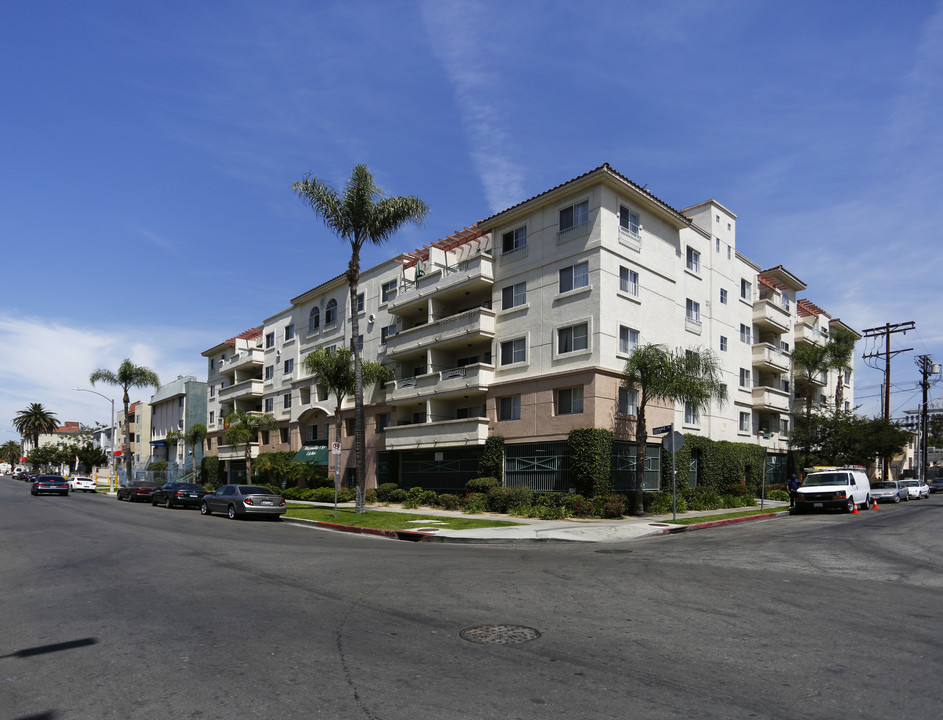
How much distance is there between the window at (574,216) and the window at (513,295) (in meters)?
3.48

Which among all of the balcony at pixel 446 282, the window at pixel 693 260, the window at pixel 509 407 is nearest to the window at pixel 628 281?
the window at pixel 693 260

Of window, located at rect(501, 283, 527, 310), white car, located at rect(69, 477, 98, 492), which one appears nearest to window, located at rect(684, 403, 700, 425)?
window, located at rect(501, 283, 527, 310)

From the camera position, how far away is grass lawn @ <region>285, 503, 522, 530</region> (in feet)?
74.7

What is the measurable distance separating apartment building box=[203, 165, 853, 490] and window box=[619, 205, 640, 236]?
0.10 meters

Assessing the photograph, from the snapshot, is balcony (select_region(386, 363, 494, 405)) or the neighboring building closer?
balcony (select_region(386, 363, 494, 405))

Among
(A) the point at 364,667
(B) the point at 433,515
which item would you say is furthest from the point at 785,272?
(A) the point at 364,667

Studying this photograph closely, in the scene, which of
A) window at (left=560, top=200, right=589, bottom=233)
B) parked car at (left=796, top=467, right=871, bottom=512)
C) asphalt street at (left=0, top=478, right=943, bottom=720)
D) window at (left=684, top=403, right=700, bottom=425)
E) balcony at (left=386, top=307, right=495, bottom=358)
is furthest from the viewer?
window at (left=684, top=403, right=700, bottom=425)

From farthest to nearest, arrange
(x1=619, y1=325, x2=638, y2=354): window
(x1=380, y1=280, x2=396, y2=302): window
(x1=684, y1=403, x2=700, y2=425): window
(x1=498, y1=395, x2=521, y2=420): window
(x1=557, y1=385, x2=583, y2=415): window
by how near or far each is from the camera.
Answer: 1. (x1=380, y1=280, x2=396, y2=302): window
2. (x1=684, y1=403, x2=700, y2=425): window
3. (x1=498, y1=395, x2=521, y2=420): window
4. (x1=619, y1=325, x2=638, y2=354): window
5. (x1=557, y1=385, x2=583, y2=415): window

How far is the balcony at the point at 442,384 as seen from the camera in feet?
108

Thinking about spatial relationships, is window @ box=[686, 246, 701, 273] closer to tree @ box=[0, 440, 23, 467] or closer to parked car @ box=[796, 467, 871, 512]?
parked car @ box=[796, 467, 871, 512]

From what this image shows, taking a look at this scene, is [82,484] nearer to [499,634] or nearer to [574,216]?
[574,216]

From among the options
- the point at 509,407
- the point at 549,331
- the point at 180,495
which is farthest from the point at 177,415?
→ the point at 549,331

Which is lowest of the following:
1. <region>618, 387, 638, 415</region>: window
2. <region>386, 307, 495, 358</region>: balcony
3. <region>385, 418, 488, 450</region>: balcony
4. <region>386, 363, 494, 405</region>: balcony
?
<region>385, 418, 488, 450</region>: balcony

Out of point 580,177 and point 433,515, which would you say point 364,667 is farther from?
point 580,177
